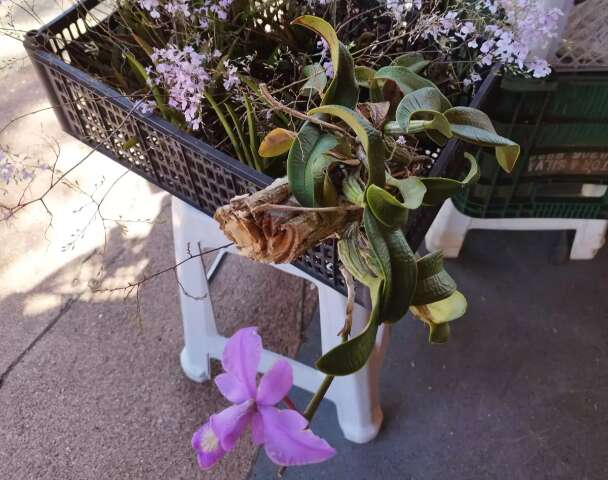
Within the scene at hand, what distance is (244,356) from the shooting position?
555 millimetres

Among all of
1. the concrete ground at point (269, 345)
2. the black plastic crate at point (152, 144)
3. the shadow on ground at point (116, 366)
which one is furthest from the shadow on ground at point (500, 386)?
the black plastic crate at point (152, 144)

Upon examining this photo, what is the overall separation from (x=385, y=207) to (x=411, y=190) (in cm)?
5

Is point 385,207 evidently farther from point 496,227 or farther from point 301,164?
point 496,227

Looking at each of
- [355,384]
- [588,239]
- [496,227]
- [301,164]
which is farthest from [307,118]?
[588,239]

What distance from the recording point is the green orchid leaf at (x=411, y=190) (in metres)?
0.54

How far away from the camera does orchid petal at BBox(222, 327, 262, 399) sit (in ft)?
1.80

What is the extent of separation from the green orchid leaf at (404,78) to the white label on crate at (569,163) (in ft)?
2.05

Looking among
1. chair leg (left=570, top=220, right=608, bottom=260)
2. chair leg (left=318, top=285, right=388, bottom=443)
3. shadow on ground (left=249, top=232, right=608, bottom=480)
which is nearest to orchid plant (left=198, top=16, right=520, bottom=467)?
chair leg (left=318, top=285, right=388, bottom=443)

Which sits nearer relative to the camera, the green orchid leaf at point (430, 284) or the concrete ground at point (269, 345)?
the green orchid leaf at point (430, 284)

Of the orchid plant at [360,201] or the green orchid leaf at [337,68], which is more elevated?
the green orchid leaf at [337,68]

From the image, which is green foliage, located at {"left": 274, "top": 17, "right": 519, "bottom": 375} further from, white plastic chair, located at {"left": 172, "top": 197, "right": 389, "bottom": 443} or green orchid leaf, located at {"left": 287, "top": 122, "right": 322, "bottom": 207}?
white plastic chair, located at {"left": 172, "top": 197, "right": 389, "bottom": 443}

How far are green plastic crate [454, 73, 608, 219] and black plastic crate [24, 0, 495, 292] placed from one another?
326 millimetres

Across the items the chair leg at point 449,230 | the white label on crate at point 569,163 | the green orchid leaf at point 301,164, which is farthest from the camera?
the chair leg at point 449,230

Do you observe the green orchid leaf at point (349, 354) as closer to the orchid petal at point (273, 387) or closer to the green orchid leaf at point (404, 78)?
the orchid petal at point (273, 387)
